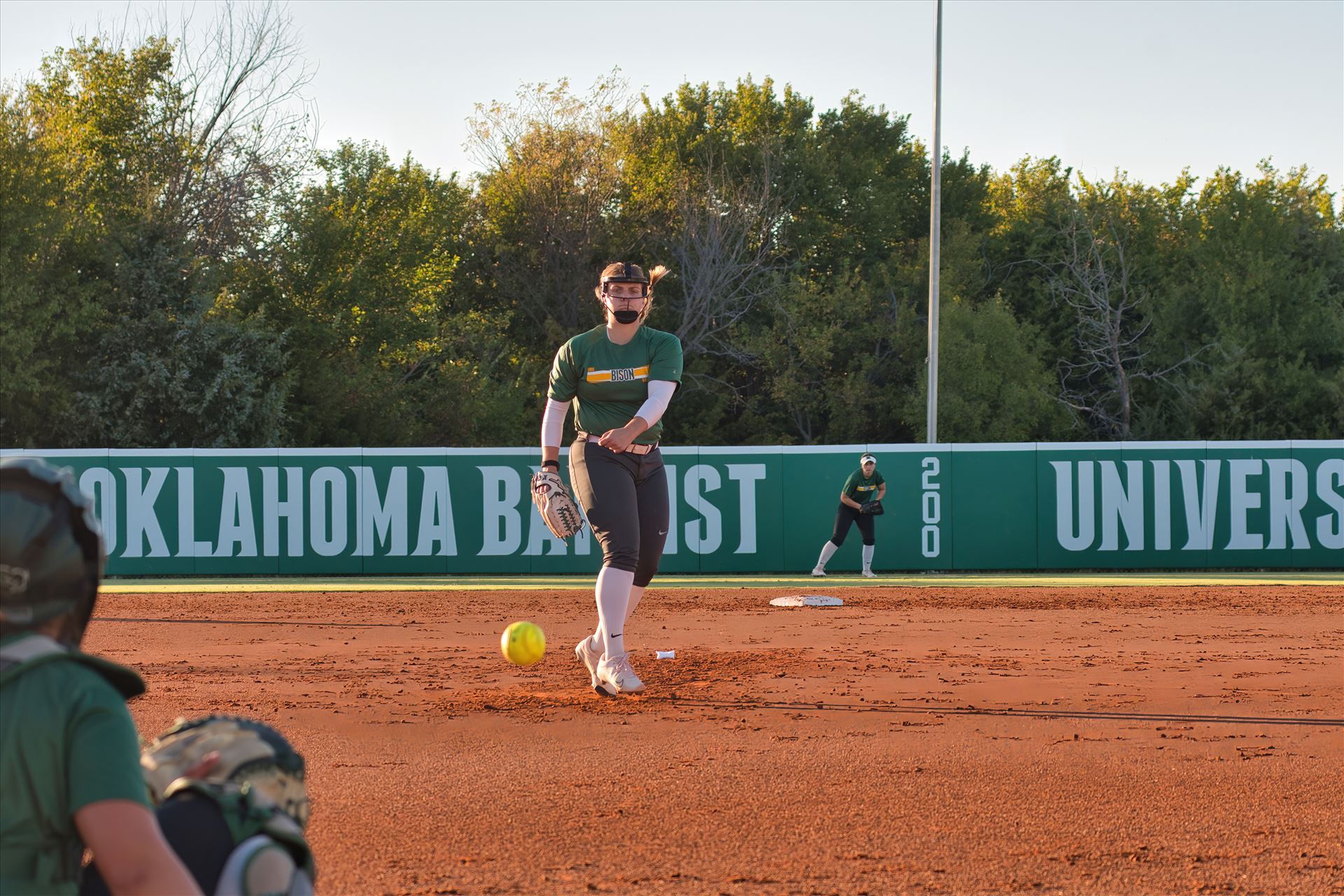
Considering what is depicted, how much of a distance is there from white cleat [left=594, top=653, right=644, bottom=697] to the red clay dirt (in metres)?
0.09

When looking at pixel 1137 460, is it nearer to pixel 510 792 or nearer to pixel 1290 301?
pixel 510 792

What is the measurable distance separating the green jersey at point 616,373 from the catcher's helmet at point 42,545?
199 inches

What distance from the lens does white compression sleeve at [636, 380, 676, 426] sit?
695 centimetres

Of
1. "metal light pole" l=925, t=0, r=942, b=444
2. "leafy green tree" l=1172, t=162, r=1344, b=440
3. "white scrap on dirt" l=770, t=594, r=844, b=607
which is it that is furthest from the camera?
"leafy green tree" l=1172, t=162, r=1344, b=440

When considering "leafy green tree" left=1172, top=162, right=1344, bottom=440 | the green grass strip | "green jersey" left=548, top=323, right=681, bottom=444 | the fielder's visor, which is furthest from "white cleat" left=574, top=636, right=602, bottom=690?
"leafy green tree" left=1172, top=162, right=1344, bottom=440

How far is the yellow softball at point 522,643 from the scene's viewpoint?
24.8 ft

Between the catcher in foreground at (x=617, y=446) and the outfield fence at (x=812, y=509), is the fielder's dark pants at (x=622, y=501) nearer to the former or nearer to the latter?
the catcher in foreground at (x=617, y=446)

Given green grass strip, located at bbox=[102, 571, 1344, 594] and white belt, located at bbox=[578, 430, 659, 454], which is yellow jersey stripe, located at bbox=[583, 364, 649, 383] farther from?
green grass strip, located at bbox=[102, 571, 1344, 594]

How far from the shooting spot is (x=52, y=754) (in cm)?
190

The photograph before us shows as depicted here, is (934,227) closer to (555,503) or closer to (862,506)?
(862,506)

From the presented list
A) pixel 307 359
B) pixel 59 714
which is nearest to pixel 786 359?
pixel 307 359

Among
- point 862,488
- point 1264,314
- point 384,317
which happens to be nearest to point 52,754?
point 862,488

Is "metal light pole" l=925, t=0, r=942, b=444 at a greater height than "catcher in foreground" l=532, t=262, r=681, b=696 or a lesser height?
greater

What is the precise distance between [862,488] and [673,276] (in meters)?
22.7
